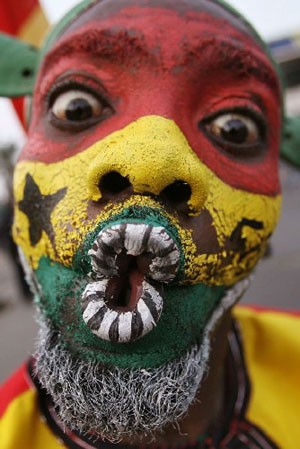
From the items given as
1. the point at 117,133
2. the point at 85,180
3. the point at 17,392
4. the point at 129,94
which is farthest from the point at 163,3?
the point at 17,392

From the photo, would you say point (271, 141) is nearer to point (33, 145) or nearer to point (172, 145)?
point (172, 145)

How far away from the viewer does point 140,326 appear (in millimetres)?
807

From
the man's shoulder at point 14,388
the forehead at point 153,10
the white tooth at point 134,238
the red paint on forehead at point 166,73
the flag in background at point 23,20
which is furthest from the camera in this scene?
the flag in background at point 23,20

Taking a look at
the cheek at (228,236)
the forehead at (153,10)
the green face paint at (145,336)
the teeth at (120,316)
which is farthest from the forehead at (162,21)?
the teeth at (120,316)

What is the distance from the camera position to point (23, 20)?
2119 mm

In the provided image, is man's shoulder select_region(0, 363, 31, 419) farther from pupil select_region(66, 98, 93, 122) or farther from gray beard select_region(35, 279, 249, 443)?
pupil select_region(66, 98, 93, 122)

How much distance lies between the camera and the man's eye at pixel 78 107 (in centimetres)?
112

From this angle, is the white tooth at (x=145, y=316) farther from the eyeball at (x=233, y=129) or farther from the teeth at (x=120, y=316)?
the eyeball at (x=233, y=129)

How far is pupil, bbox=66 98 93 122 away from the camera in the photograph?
112 cm

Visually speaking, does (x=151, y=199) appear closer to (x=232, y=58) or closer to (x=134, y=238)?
(x=134, y=238)

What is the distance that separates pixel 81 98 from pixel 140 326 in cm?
62

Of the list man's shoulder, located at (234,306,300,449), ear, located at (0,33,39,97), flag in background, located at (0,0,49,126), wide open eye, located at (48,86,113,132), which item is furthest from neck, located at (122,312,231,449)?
flag in background, located at (0,0,49,126)

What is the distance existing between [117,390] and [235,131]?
0.70 m

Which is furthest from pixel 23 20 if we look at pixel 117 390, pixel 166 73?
pixel 117 390
